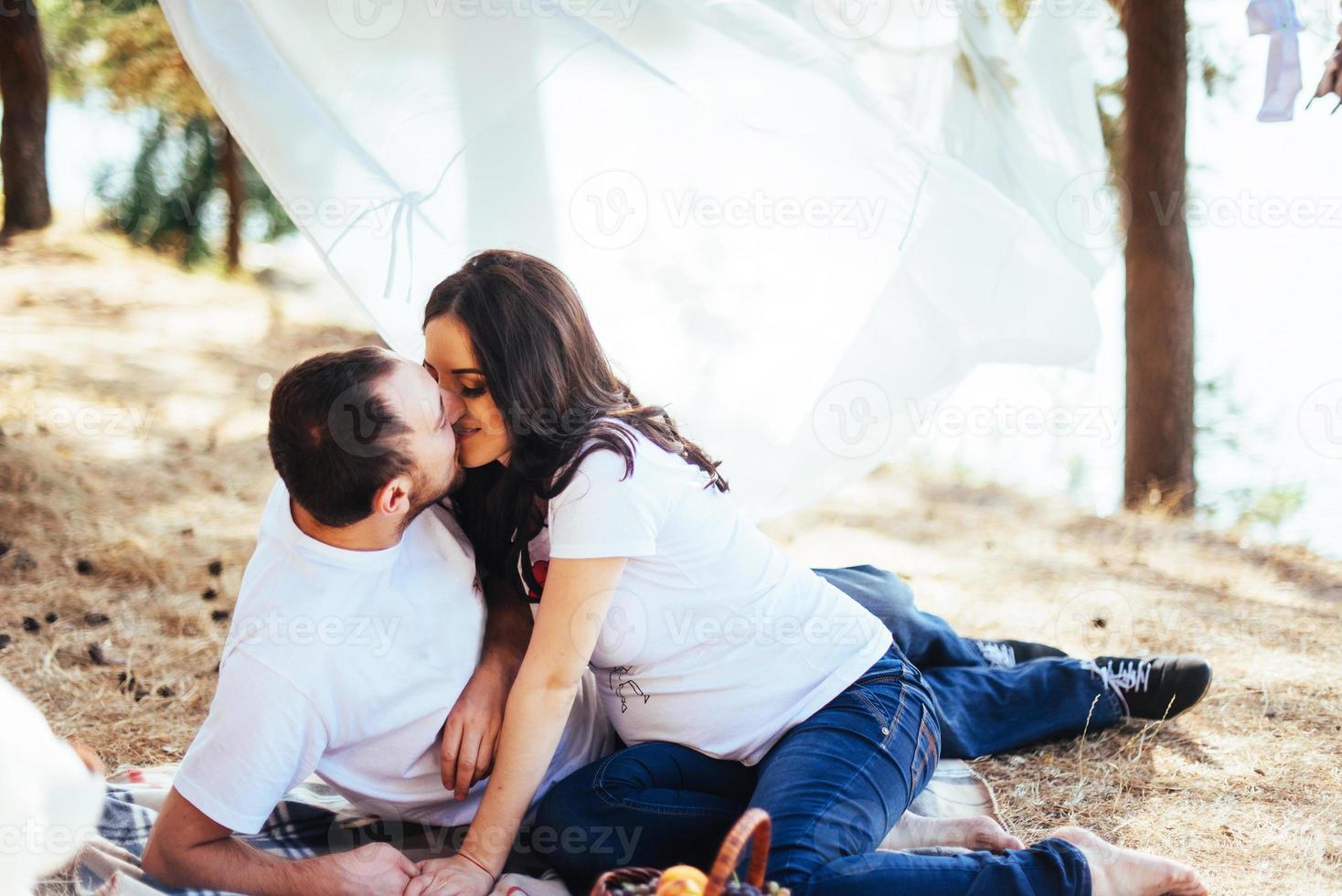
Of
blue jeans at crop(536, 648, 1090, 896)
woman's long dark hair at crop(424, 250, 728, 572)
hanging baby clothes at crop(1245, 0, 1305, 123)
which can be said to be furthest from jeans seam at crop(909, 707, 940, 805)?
hanging baby clothes at crop(1245, 0, 1305, 123)

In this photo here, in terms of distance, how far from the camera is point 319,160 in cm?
238

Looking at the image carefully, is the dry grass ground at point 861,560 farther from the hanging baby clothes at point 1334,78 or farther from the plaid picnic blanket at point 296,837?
the hanging baby clothes at point 1334,78

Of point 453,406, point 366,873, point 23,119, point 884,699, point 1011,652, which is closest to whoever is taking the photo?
point 366,873

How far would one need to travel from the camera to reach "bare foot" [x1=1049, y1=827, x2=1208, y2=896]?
1.57 metres

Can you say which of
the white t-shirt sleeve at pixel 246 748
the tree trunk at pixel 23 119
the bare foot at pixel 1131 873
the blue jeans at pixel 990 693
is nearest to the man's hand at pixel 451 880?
the white t-shirt sleeve at pixel 246 748

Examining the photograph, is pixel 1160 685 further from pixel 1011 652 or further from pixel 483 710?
pixel 483 710

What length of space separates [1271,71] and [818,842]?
86.2 inches

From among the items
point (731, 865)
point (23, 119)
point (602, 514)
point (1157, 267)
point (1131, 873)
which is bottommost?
point (1131, 873)

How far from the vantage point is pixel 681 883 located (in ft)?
3.96

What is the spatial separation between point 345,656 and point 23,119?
17.6 feet

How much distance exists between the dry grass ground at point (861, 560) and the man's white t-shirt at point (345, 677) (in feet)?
2.78

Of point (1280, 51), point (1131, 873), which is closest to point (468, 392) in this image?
point (1131, 873)

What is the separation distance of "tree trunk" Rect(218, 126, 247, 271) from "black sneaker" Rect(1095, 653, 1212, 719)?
6.27 meters

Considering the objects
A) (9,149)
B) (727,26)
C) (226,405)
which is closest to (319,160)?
(727,26)
